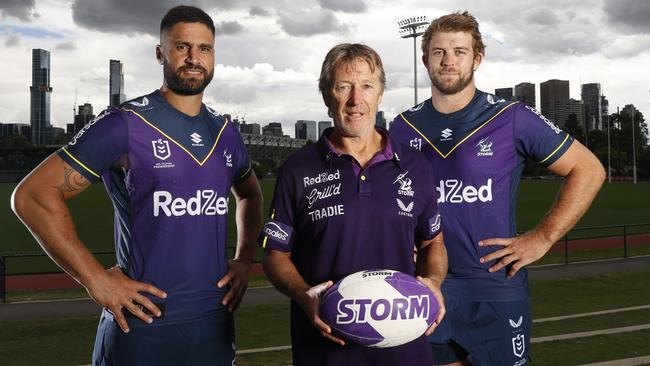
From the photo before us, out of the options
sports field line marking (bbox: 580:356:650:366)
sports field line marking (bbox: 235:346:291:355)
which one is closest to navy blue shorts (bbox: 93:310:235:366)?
sports field line marking (bbox: 235:346:291:355)

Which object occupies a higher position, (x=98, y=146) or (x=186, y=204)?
(x=98, y=146)

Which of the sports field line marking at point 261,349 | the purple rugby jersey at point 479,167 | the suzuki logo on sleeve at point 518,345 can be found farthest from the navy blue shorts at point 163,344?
the sports field line marking at point 261,349

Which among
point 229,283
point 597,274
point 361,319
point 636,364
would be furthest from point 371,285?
point 597,274

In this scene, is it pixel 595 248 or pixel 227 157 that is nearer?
pixel 227 157

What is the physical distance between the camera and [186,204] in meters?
3.65

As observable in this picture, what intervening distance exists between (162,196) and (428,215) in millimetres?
1514

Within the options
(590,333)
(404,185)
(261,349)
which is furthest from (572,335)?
(404,185)

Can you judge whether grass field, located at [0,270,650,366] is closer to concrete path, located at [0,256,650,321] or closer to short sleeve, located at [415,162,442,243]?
concrete path, located at [0,256,650,321]

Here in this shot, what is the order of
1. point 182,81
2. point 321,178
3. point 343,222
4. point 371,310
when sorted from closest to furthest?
point 371,310 → point 343,222 → point 321,178 → point 182,81

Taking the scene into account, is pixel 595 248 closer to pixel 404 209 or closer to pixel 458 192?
pixel 458 192

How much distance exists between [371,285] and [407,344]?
462 mm

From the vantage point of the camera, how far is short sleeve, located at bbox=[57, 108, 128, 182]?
3518 millimetres

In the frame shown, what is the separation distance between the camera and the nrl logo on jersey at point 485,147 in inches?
157

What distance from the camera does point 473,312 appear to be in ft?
12.9
